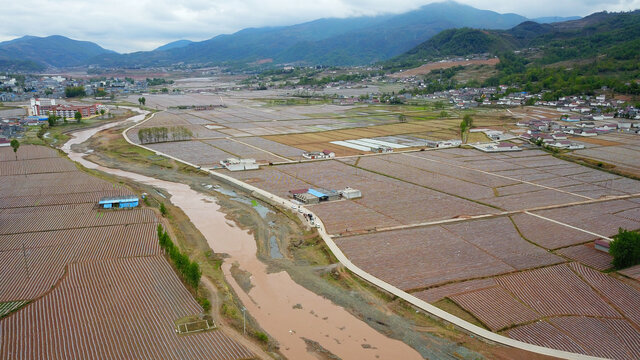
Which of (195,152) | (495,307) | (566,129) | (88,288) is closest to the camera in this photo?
(495,307)

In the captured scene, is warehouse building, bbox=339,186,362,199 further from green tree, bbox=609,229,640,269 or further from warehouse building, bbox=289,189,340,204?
green tree, bbox=609,229,640,269

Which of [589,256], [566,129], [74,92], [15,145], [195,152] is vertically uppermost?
[74,92]

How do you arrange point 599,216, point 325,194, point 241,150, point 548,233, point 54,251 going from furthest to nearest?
point 241,150
point 325,194
point 599,216
point 548,233
point 54,251

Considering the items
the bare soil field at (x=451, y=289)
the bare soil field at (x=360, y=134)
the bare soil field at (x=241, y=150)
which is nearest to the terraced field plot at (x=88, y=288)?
the bare soil field at (x=451, y=289)

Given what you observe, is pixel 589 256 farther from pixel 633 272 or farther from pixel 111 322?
pixel 111 322

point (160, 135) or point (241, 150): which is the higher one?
point (160, 135)

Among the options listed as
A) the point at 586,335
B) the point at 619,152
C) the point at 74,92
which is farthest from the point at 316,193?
the point at 74,92

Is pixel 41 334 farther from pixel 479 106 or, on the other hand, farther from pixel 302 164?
pixel 479 106
